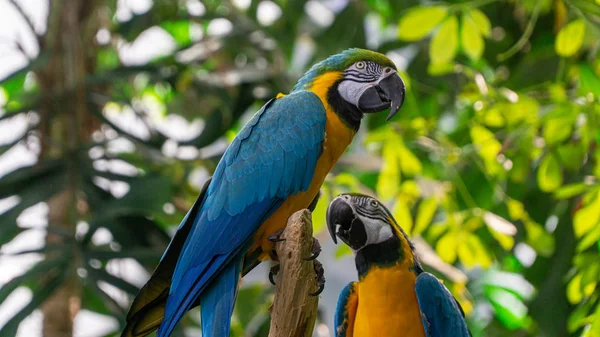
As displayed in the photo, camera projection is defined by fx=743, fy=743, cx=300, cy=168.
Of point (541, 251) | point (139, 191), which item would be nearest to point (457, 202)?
point (541, 251)

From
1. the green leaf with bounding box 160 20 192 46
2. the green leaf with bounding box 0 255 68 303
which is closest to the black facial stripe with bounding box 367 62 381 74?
the green leaf with bounding box 0 255 68 303

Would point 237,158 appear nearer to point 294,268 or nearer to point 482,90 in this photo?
point 294,268

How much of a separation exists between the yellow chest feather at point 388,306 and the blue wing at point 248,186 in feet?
0.75

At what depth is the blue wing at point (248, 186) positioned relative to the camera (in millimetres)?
1162

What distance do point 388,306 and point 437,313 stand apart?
0.30ft

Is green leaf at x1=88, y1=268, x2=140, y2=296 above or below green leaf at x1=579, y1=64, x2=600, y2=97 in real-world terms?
below

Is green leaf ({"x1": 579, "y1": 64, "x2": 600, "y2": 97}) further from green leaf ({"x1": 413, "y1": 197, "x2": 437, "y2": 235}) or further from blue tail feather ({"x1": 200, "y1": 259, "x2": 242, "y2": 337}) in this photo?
blue tail feather ({"x1": 200, "y1": 259, "x2": 242, "y2": 337})

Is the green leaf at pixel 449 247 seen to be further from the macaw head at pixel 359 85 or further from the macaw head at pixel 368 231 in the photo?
the macaw head at pixel 359 85

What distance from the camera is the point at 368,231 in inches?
51.3

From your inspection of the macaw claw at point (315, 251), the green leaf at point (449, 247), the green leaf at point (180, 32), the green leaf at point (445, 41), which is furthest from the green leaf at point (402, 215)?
the green leaf at point (180, 32)

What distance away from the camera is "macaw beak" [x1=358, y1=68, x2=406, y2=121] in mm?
1296

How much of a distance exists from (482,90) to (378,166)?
0.92 m

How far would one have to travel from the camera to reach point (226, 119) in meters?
2.34

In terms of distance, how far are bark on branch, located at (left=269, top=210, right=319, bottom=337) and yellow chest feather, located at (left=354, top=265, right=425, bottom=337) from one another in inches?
8.4
